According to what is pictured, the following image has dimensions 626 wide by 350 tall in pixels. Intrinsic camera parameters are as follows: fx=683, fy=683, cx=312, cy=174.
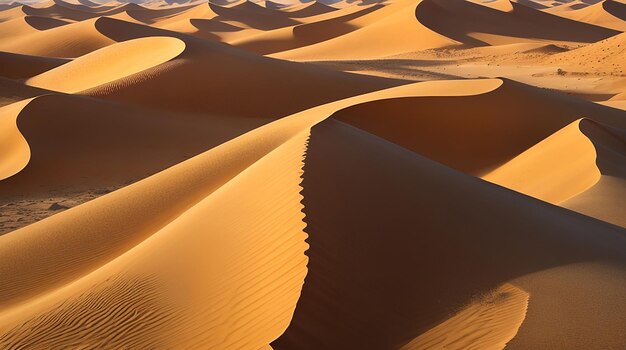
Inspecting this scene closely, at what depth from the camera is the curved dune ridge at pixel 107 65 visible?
2070cm

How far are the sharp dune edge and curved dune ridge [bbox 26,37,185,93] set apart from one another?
424 cm

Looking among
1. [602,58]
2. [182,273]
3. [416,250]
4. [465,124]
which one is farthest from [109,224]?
[602,58]

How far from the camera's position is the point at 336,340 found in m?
3.41

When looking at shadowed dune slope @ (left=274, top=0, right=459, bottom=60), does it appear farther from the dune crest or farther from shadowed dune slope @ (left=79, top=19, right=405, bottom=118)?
the dune crest

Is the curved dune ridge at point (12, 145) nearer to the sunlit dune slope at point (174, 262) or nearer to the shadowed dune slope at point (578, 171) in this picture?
the sunlit dune slope at point (174, 262)

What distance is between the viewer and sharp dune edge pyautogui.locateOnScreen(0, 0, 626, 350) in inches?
146

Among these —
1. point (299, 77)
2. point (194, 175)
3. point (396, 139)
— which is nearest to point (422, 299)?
point (194, 175)

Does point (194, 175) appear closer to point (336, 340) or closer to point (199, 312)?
point (199, 312)

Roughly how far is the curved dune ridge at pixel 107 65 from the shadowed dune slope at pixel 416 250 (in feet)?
50.2

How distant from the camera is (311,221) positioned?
4.39 meters

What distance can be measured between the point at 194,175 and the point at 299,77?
10.4 m

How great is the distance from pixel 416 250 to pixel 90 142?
933cm

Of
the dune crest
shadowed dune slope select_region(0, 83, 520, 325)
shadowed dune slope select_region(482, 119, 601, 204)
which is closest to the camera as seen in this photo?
the dune crest

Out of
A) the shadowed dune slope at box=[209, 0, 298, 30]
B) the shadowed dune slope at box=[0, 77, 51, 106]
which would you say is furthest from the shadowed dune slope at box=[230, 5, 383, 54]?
the shadowed dune slope at box=[0, 77, 51, 106]
